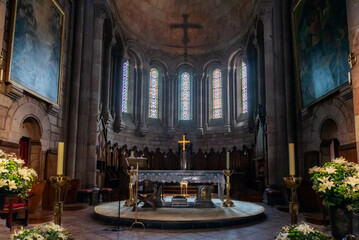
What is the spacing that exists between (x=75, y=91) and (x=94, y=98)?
82cm

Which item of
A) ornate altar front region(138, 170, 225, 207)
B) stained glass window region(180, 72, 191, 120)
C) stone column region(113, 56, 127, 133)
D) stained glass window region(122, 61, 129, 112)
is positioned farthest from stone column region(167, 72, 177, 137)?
ornate altar front region(138, 170, 225, 207)

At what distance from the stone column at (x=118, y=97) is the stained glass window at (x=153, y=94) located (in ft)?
8.31

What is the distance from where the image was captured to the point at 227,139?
18.2 meters

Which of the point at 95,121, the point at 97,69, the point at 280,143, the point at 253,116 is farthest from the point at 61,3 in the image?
the point at 253,116

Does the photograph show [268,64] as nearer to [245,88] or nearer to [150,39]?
[245,88]

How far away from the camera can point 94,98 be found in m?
12.4

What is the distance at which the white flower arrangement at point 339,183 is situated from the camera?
14.1ft

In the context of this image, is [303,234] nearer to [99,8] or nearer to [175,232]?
[175,232]

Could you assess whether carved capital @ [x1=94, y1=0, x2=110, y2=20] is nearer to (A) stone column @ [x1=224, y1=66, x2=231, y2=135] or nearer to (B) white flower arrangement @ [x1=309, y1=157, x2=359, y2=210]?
(A) stone column @ [x1=224, y1=66, x2=231, y2=135]

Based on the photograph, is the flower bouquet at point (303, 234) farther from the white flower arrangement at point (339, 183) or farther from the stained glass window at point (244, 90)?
the stained glass window at point (244, 90)

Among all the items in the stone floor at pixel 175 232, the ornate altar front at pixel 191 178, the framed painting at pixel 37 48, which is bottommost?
the stone floor at pixel 175 232

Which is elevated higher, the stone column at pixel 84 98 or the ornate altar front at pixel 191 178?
the stone column at pixel 84 98

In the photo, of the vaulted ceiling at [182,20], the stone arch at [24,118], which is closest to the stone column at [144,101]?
the vaulted ceiling at [182,20]

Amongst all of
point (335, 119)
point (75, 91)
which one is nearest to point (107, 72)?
point (75, 91)
